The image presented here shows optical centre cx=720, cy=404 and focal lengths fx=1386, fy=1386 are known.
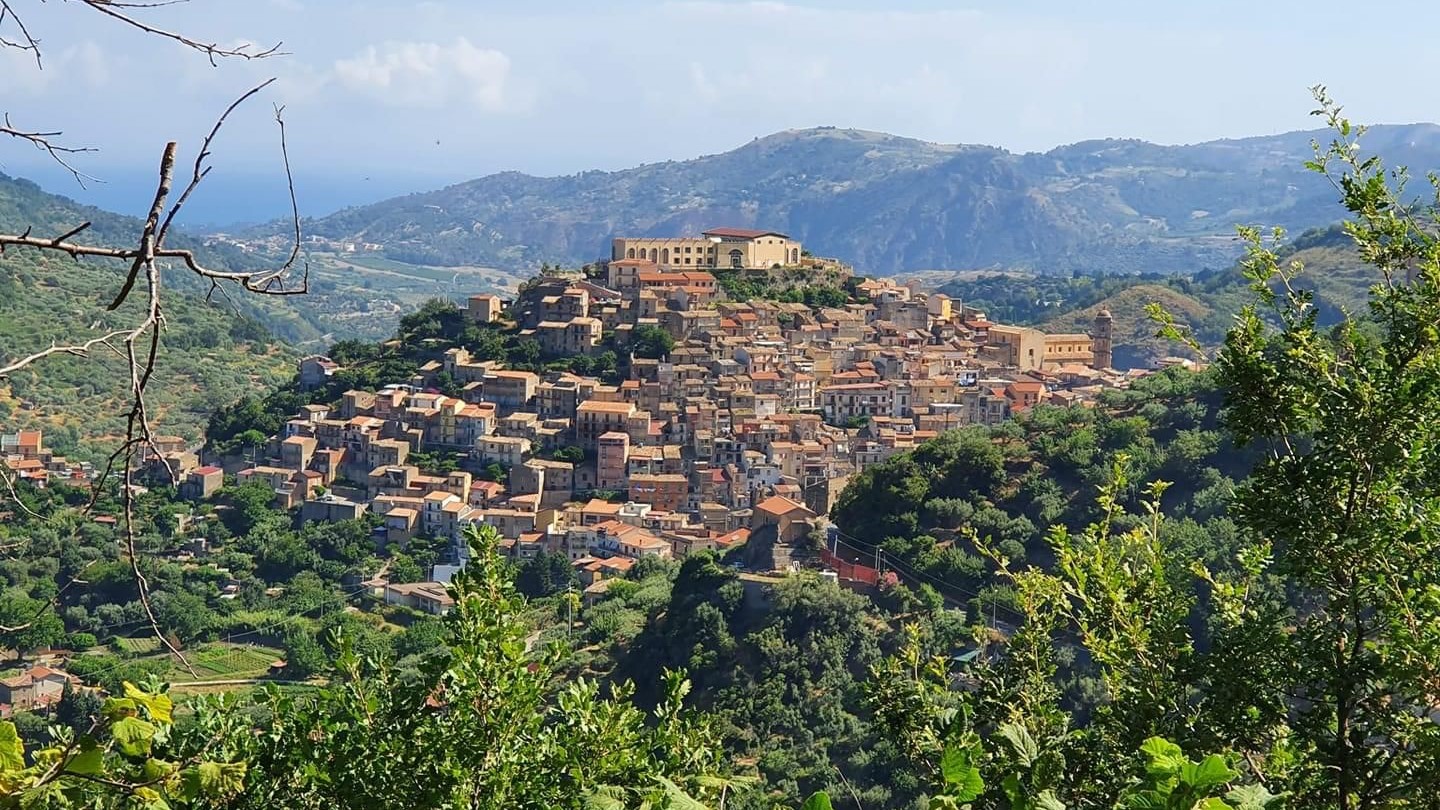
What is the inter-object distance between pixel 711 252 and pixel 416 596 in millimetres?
18235

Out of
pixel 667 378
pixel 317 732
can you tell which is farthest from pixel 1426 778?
pixel 667 378

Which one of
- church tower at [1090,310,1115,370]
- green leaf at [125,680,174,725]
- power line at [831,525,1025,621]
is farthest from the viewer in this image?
church tower at [1090,310,1115,370]

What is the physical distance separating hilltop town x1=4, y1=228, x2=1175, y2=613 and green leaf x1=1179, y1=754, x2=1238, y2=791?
21.1 meters

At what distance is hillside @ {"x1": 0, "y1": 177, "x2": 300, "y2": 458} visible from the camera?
39719 millimetres

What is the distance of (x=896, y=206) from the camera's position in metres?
169

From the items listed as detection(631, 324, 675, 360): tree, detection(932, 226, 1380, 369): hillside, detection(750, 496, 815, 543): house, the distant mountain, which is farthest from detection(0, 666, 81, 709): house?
the distant mountain

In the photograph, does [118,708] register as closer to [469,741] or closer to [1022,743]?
[1022,743]

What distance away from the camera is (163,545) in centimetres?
2755

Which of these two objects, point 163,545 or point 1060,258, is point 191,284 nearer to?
point 163,545

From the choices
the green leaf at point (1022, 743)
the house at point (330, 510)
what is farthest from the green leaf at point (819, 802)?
the house at point (330, 510)

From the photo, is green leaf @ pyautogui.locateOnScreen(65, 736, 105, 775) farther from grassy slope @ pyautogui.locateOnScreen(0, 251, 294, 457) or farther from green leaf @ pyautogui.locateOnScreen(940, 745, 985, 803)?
grassy slope @ pyautogui.locateOnScreen(0, 251, 294, 457)

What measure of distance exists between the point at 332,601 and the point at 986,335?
67.4 ft

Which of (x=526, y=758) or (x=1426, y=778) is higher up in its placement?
(x=1426, y=778)

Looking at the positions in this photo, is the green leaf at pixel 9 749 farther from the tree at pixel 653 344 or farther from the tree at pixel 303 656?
the tree at pixel 653 344
